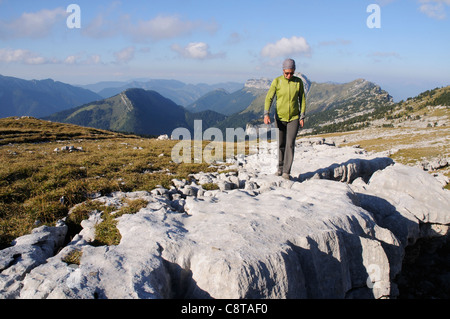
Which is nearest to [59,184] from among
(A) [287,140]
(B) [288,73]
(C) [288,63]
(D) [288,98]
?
(A) [287,140]

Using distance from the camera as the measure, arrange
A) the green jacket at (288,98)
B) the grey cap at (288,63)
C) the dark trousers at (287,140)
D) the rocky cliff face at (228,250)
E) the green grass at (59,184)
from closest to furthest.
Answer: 1. the rocky cliff face at (228,250)
2. the green grass at (59,184)
3. the grey cap at (288,63)
4. the green jacket at (288,98)
5. the dark trousers at (287,140)

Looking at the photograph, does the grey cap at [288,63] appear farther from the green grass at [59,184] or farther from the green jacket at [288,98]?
the green grass at [59,184]

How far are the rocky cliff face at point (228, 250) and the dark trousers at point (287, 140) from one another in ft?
6.25

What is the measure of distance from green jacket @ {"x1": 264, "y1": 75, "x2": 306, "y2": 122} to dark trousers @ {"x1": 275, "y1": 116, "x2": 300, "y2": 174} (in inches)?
14.9

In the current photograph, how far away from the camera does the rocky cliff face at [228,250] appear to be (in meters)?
5.77

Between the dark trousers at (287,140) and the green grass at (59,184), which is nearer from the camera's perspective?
the green grass at (59,184)

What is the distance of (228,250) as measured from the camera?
21.8ft

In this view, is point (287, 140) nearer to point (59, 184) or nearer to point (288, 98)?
point (288, 98)

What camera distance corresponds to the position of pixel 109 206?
34.0 ft

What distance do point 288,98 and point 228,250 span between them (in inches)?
372

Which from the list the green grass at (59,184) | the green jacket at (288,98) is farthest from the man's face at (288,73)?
the green grass at (59,184)

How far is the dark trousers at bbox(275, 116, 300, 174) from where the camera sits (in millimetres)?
13781

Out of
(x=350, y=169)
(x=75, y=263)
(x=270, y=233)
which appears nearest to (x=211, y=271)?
(x=270, y=233)

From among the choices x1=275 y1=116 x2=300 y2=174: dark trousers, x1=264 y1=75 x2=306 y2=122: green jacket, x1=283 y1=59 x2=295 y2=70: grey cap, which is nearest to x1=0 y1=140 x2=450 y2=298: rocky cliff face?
x1=275 y1=116 x2=300 y2=174: dark trousers
